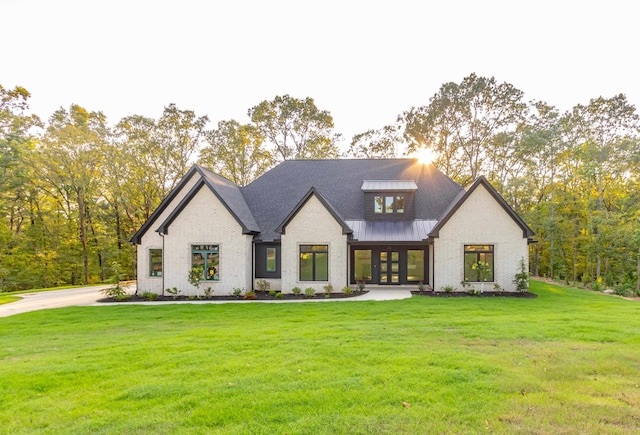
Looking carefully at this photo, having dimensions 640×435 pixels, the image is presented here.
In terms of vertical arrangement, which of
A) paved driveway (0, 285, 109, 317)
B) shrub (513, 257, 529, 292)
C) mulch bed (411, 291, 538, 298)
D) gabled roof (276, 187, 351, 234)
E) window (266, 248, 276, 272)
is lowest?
paved driveway (0, 285, 109, 317)

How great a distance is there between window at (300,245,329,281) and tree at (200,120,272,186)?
17118 mm

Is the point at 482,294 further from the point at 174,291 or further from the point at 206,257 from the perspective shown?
the point at 174,291

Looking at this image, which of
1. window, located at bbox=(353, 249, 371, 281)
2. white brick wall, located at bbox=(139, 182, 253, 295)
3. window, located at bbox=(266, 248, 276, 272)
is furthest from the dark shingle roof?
window, located at bbox=(353, 249, 371, 281)

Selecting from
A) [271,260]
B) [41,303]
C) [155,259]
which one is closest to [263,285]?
[271,260]

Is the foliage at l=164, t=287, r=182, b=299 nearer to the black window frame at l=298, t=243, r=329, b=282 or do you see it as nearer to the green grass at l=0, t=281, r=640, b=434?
the black window frame at l=298, t=243, r=329, b=282

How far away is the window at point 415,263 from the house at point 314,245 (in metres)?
0.05

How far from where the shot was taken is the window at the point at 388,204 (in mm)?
20031

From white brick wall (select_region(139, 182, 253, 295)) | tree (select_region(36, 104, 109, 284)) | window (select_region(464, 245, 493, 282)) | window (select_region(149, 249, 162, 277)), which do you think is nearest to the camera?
window (select_region(464, 245, 493, 282))

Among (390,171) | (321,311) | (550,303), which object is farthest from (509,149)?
(321,311)

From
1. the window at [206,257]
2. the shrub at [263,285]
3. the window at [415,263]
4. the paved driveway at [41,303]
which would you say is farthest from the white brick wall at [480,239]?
the paved driveway at [41,303]

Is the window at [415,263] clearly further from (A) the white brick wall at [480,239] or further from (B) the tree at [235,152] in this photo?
(B) the tree at [235,152]

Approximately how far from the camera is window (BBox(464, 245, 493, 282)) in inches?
667

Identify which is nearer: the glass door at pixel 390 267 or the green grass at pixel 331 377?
the green grass at pixel 331 377

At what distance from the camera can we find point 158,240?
18.0 meters
